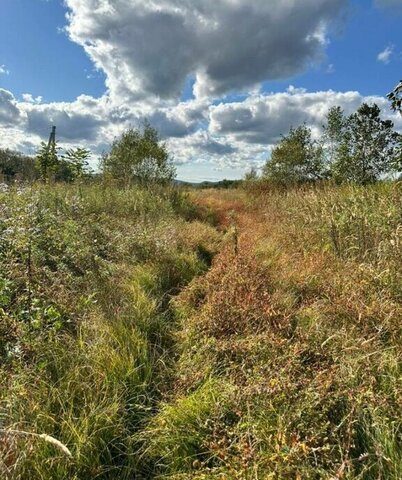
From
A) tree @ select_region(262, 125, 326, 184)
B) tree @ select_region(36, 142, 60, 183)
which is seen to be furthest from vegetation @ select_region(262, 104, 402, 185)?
tree @ select_region(36, 142, 60, 183)

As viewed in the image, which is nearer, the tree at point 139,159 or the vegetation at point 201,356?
the vegetation at point 201,356

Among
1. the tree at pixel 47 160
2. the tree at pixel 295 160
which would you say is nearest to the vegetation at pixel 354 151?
the tree at pixel 295 160

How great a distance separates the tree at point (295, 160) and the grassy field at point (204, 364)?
51.9 ft

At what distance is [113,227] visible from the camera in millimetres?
7246

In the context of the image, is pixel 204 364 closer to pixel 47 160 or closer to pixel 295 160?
pixel 47 160

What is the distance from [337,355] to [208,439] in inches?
46.9

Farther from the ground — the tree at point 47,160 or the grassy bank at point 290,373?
the tree at point 47,160

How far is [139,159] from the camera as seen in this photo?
1878 centimetres

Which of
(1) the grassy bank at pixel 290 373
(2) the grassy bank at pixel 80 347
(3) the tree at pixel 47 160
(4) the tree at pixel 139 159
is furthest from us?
(4) the tree at pixel 139 159

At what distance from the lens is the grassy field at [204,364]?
6.36 feet

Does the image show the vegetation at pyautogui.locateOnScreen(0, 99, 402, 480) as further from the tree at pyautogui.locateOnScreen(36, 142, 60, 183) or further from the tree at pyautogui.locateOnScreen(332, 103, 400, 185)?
the tree at pyautogui.locateOnScreen(332, 103, 400, 185)

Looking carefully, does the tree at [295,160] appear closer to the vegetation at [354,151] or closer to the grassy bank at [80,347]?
the vegetation at [354,151]

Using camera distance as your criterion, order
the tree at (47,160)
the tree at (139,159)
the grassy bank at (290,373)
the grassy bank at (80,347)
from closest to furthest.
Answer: the grassy bank at (290,373)
the grassy bank at (80,347)
the tree at (47,160)
the tree at (139,159)

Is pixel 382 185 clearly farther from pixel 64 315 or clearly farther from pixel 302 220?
pixel 64 315
